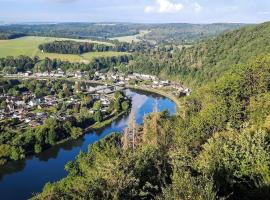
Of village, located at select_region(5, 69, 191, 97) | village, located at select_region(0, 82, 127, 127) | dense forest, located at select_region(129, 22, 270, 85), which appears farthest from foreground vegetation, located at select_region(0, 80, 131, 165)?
dense forest, located at select_region(129, 22, 270, 85)

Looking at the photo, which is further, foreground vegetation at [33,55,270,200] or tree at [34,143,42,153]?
tree at [34,143,42,153]

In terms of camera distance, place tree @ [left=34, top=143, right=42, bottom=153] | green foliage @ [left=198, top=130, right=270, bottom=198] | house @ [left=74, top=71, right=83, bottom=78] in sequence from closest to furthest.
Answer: green foliage @ [left=198, top=130, right=270, bottom=198], tree @ [left=34, top=143, right=42, bottom=153], house @ [left=74, top=71, right=83, bottom=78]

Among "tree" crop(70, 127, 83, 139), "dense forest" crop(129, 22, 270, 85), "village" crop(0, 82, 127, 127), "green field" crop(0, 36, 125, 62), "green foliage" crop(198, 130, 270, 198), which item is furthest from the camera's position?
"green field" crop(0, 36, 125, 62)

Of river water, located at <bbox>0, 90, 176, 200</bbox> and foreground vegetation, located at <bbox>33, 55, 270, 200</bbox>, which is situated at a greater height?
foreground vegetation, located at <bbox>33, 55, 270, 200</bbox>

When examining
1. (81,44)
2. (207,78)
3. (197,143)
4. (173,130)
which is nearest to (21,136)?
(173,130)

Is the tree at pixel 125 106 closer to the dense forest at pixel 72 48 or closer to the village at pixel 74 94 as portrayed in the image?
the village at pixel 74 94

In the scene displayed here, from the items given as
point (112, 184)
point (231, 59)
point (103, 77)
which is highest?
point (112, 184)

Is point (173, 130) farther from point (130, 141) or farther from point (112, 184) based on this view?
point (112, 184)

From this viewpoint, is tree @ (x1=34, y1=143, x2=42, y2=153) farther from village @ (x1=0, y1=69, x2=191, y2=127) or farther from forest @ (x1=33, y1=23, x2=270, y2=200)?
village @ (x1=0, y1=69, x2=191, y2=127)
